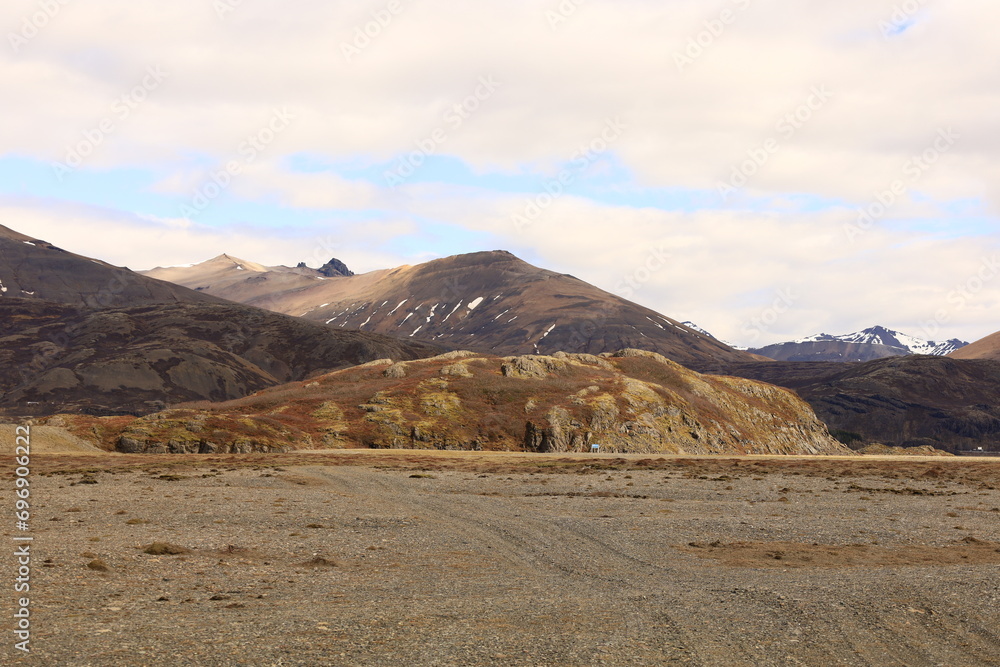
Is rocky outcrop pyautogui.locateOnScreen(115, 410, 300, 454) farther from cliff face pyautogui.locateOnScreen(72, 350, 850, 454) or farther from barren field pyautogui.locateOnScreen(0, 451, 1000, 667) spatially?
barren field pyautogui.locateOnScreen(0, 451, 1000, 667)

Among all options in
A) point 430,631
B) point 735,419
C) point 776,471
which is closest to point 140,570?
point 430,631

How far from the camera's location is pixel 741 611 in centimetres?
1834

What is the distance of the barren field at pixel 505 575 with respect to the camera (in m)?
15.4

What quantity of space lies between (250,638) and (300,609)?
2.75m

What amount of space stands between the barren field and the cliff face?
3387cm

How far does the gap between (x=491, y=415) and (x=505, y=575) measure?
7150 centimetres

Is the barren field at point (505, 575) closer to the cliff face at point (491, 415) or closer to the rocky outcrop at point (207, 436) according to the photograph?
the rocky outcrop at point (207, 436)

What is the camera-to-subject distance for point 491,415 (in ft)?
309

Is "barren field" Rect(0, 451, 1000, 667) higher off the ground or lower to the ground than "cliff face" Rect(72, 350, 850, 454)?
lower

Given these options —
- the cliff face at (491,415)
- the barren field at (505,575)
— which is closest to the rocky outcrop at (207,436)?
the cliff face at (491,415)

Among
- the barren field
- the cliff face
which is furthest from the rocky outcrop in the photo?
the barren field

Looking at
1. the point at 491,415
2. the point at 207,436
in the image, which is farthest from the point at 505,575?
the point at 491,415

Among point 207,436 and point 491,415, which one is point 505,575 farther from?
point 491,415

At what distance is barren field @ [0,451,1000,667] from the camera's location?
50.5 feet
